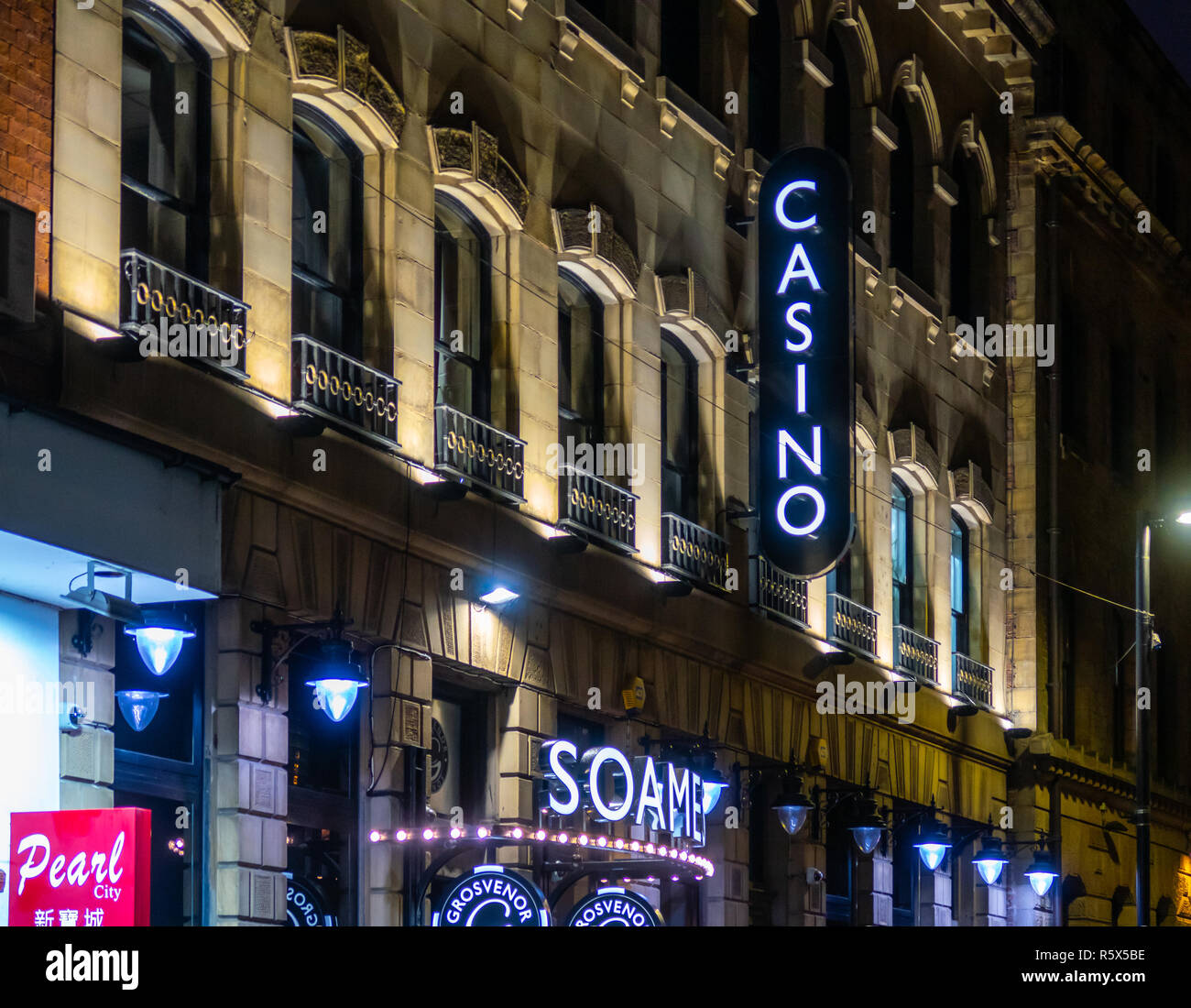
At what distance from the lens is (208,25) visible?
738 inches

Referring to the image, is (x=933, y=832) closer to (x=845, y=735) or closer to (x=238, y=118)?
(x=845, y=735)

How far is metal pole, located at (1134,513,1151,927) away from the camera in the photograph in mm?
31656

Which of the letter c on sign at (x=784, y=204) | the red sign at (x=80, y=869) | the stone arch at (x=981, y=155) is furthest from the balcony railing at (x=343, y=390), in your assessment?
the stone arch at (x=981, y=155)

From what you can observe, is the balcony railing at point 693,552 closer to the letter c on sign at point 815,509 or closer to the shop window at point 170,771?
the letter c on sign at point 815,509

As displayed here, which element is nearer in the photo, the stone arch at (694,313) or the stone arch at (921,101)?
the stone arch at (694,313)

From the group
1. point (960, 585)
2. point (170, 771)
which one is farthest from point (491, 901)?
point (960, 585)

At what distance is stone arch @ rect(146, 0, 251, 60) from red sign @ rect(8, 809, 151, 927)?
7.20 metres

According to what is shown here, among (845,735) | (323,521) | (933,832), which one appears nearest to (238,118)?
(323,521)

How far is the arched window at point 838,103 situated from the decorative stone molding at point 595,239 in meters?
8.26

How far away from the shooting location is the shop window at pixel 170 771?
57.4 feet

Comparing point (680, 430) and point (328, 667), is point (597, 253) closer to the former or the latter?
point (680, 430)

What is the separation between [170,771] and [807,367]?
38.7 feet

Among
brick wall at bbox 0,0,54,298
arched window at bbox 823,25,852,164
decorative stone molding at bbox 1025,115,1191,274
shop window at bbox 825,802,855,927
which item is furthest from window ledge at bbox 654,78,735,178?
decorative stone molding at bbox 1025,115,1191,274

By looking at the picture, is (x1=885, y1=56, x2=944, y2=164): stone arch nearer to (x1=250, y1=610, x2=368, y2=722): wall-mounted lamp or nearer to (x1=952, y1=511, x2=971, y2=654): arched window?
(x1=952, y1=511, x2=971, y2=654): arched window
